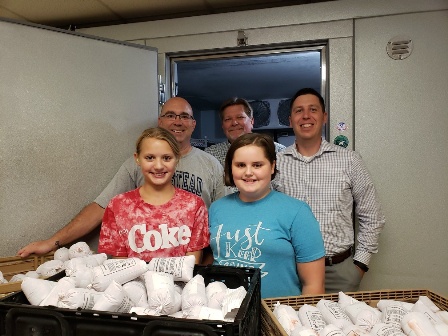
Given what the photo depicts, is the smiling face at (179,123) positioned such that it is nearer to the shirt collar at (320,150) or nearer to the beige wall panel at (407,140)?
the shirt collar at (320,150)

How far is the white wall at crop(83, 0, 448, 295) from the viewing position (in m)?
2.40

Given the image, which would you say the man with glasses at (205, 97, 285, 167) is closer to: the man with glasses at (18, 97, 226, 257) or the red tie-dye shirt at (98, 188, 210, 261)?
the man with glasses at (18, 97, 226, 257)

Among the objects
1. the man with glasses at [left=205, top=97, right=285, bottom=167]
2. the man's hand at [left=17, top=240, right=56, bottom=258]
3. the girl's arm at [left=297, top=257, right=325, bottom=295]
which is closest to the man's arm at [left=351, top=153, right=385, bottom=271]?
the man with glasses at [left=205, top=97, right=285, bottom=167]

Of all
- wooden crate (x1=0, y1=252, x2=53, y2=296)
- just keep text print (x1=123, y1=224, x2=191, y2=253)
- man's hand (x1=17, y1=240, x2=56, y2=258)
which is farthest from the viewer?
man's hand (x1=17, y1=240, x2=56, y2=258)

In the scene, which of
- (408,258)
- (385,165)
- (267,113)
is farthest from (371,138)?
(267,113)

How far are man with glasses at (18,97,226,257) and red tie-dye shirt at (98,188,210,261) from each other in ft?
1.90

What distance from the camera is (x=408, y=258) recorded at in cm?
244

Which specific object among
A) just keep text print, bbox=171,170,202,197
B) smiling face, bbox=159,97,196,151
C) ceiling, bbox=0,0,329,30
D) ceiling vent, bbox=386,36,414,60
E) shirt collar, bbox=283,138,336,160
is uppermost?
ceiling, bbox=0,0,329,30

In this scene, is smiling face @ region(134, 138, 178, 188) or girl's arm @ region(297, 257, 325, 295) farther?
smiling face @ region(134, 138, 178, 188)

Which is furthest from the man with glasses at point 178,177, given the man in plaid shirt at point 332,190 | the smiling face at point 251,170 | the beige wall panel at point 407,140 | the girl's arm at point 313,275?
the beige wall panel at point 407,140

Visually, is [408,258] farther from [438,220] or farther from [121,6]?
[121,6]

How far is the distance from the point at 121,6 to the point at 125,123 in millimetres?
834

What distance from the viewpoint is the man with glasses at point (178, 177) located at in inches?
88.2

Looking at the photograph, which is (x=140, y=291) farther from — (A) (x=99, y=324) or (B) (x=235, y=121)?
(B) (x=235, y=121)
